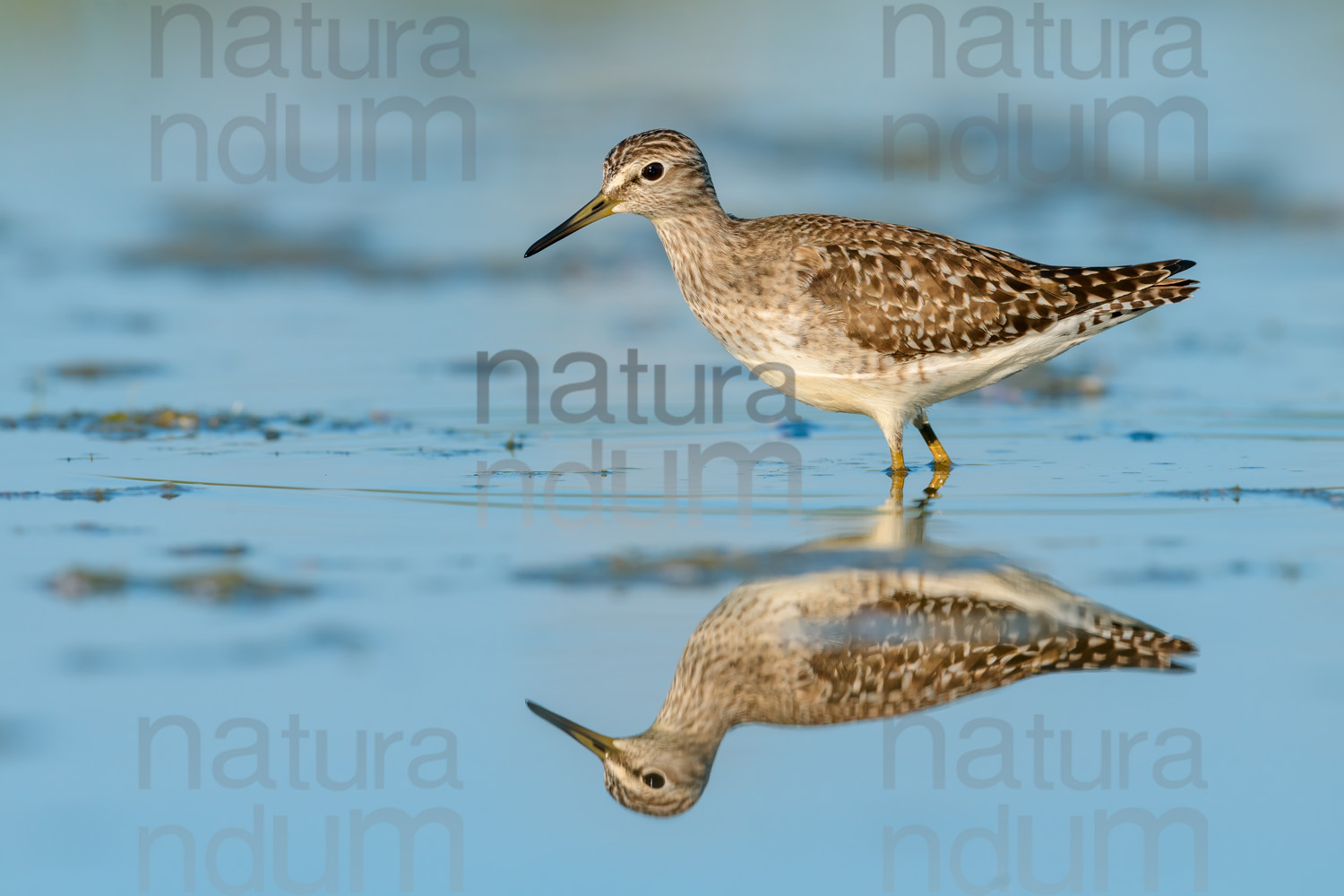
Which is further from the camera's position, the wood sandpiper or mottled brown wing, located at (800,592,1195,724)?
the wood sandpiper

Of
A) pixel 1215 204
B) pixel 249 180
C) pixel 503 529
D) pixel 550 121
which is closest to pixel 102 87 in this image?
pixel 249 180

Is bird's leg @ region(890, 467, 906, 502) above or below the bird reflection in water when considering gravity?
above

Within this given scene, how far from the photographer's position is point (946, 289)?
970cm

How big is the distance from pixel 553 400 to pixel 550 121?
10065mm

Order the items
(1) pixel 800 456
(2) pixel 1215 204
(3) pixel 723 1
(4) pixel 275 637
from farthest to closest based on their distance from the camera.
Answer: (3) pixel 723 1, (2) pixel 1215 204, (1) pixel 800 456, (4) pixel 275 637

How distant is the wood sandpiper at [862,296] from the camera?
30.9ft

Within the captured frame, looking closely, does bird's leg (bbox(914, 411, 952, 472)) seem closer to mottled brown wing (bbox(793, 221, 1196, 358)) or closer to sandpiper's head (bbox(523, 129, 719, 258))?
mottled brown wing (bbox(793, 221, 1196, 358))

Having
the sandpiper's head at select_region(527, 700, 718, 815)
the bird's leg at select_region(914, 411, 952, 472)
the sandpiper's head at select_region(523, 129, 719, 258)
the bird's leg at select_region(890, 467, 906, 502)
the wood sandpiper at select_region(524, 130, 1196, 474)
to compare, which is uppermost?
the sandpiper's head at select_region(523, 129, 719, 258)

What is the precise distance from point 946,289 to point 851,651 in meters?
4.10

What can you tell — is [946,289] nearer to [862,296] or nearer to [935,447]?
[862,296]

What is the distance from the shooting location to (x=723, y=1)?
26.2 m

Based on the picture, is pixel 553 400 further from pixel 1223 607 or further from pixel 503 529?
pixel 1223 607

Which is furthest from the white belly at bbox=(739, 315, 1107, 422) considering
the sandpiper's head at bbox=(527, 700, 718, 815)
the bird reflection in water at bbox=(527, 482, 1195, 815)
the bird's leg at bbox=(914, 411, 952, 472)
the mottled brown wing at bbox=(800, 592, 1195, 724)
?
the sandpiper's head at bbox=(527, 700, 718, 815)

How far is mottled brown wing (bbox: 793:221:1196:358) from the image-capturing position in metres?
9.48
